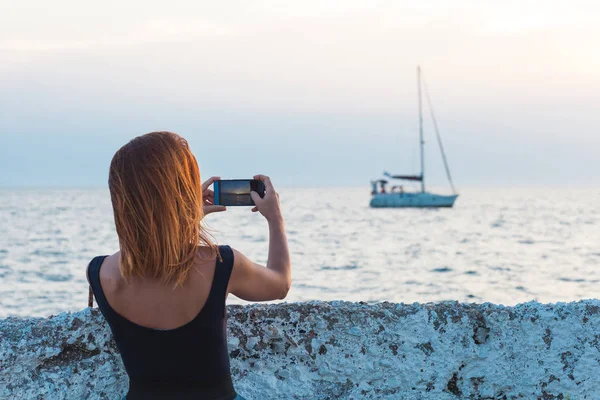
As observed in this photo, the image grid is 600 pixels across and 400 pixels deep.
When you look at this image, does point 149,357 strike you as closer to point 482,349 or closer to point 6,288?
point 482,349

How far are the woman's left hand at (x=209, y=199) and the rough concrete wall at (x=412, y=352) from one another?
1.36 ft

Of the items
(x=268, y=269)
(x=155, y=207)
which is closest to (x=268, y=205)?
(x=268, y=269)

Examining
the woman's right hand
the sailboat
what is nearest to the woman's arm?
the woman's right hand

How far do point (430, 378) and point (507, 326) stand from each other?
1.11 ft

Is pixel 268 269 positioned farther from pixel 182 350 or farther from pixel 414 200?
pixel 414 200

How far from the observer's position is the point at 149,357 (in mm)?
1870

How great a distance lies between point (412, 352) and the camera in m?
2.40

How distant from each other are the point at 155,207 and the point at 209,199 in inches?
20.3

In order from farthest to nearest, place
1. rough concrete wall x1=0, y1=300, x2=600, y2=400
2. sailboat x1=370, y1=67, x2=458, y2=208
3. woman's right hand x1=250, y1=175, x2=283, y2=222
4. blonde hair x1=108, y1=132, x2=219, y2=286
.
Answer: sailboat x1=370, y1=67, x2=458, y2=208 < rough concrete wall x1=0, y1=300, x2=600, y2=400 < woman's right hand x1=250, y1=175, x2=283, y2=222 < blonde hair x1=108, y1=132, x2=219, y2=286

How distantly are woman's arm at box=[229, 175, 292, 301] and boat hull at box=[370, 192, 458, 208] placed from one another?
62534 mm

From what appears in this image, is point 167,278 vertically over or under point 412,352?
over

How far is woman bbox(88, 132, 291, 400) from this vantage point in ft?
5.82

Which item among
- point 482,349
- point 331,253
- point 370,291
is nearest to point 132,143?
point 482,349

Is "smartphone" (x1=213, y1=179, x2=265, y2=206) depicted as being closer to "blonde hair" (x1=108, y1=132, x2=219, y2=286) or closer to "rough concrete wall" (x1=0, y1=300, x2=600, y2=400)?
"blonde hair" (x1=108, y1=132, x2=219, y2=286)
